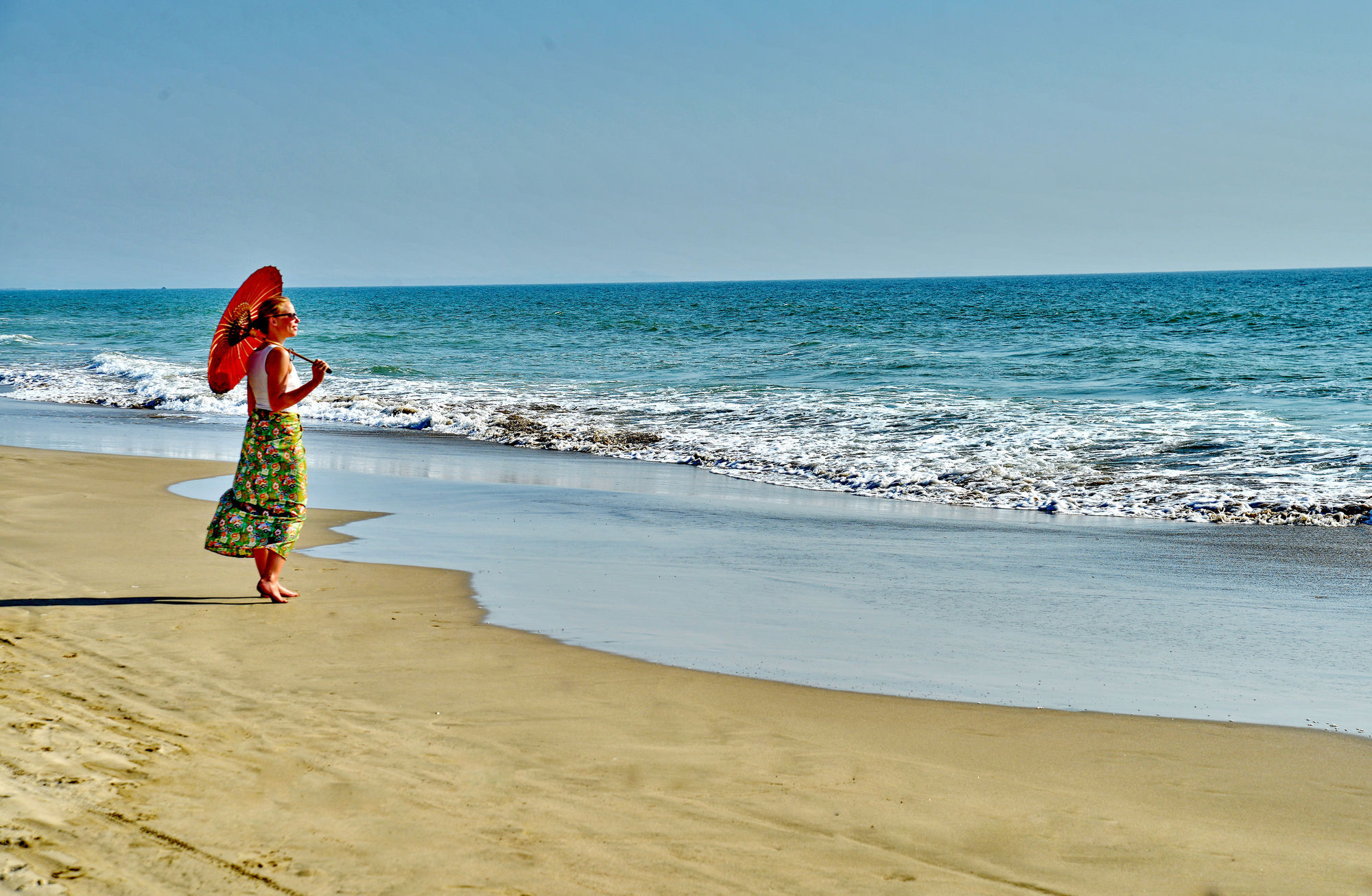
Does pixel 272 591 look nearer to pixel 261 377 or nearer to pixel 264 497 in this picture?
pixel 264 497

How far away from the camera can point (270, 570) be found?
5.58 m

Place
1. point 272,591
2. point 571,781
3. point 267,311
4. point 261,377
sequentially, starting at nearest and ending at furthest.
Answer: point 571,781 → point 261,377 → point 267,311 → point 272,591

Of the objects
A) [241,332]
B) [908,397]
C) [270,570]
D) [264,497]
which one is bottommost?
[270,570]

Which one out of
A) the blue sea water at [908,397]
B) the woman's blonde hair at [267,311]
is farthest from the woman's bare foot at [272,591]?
the blue sea water at [908,397]

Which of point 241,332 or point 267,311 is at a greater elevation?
point 267,311

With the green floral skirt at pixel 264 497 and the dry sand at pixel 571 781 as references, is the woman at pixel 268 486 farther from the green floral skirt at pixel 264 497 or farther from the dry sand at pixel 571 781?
the dry sand at pixel 571 781

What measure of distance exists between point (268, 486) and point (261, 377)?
62cm

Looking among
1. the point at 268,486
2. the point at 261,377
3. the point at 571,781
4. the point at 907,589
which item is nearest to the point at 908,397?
the point at 907,589

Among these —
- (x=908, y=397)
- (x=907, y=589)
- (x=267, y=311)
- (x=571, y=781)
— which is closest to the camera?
(x=571, y=781)

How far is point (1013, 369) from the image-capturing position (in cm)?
2197

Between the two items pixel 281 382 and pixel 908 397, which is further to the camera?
pixel 908 397

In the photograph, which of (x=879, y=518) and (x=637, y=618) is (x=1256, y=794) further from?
(x=879, y=518)

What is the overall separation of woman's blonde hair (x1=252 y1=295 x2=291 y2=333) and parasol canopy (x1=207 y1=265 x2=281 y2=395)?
34 millimetres

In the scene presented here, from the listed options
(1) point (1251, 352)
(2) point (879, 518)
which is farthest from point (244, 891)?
(1) point (1251, 352)
